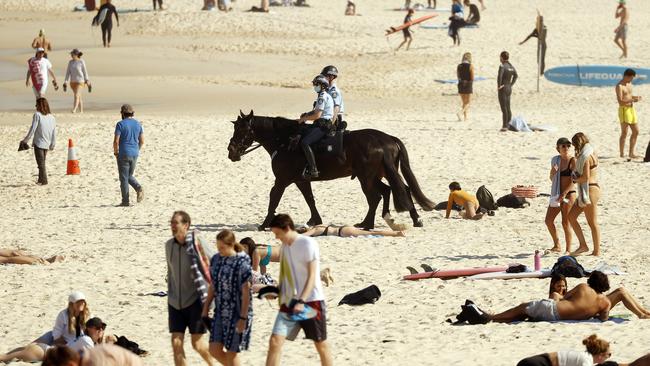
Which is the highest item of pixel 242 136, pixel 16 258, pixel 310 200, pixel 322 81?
pixel 322 81

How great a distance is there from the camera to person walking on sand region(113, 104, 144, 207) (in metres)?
21.0

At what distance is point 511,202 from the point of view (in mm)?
21141

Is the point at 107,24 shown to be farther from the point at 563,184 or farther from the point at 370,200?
the point at 563,184

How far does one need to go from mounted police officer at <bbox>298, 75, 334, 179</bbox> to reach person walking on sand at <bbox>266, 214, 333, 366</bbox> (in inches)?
304

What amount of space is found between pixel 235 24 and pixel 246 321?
1502 inches

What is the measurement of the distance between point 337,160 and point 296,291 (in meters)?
8.25

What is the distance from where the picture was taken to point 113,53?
140 feet

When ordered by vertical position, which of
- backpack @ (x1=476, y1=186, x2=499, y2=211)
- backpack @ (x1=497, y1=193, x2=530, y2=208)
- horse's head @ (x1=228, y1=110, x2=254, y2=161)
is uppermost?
horse's head @ (x1=228, y1=110, x2=254, y2=161)

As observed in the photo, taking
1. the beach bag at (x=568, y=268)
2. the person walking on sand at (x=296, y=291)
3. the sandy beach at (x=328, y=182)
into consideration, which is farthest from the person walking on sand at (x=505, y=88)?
the person walking on sand at (x=296, y=291)

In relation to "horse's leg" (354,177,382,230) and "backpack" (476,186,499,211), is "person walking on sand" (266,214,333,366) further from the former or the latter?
"backpack" (476,186,499,211)

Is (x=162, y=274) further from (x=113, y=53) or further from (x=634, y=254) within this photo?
(x=113, y=53)

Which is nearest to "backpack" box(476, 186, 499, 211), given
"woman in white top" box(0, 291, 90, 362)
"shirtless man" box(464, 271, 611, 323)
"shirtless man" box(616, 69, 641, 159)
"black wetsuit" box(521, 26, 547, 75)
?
"shirtless man" box(616, 69, 641, 159)

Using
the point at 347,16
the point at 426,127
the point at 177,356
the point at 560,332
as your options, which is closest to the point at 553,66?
the point at 426,127

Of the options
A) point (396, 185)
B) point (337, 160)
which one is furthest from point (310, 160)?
point (396, 185)
